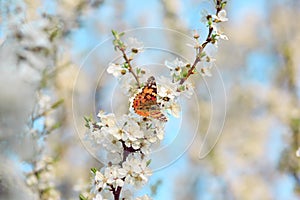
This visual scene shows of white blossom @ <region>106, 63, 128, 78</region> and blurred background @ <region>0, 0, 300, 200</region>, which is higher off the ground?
blurred background @ <region>0, 0, 300, 200</region>

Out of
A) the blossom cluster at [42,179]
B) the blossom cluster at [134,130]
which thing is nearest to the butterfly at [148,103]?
the blossom cluster at [134,130]

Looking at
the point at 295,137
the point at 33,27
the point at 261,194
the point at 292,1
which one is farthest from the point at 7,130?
the point at 292,1

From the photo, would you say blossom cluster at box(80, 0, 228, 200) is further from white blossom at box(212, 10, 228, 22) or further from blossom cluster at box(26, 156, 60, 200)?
blossom cluster at box(26, 156, 60, 200)

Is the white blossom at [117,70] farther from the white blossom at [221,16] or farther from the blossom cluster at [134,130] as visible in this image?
the white blossom at [221,16]

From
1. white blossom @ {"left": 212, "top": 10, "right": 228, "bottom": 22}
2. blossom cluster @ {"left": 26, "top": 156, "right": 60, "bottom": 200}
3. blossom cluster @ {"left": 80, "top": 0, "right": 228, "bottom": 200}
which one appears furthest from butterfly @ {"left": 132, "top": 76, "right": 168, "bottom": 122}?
blossom cluster @ {"left": 26, "top": 156, "right": 60, "bottom": 200}

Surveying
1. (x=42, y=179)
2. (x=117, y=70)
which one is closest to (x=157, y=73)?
(x=117, y=70)

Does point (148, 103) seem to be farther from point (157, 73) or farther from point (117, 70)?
point (157, 73)

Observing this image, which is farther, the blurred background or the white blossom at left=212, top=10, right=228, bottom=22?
the blurred background
